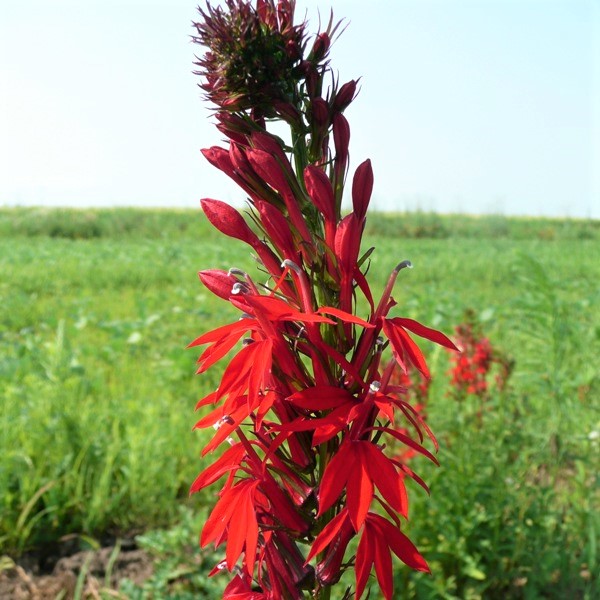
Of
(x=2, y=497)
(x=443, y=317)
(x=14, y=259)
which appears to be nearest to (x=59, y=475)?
(x=2, y=497)

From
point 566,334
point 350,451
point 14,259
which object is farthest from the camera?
point 14,259

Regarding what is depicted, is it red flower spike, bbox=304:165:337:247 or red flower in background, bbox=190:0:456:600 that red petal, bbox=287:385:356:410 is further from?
red flower spike, bbox=304:165:337:247

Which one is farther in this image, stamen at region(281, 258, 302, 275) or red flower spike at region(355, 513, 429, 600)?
stamen at region(281, 258, 302, 275)

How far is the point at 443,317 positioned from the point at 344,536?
7.26 metres

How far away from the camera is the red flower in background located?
0.99 metres

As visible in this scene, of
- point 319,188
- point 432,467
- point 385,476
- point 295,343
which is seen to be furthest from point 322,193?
point 432,467

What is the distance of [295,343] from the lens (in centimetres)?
110

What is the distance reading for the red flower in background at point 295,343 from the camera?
99cm

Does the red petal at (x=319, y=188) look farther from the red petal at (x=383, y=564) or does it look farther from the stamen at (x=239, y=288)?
the red petal at (x=383, y=564)

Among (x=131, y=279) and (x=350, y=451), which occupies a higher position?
(x=350, y=451)

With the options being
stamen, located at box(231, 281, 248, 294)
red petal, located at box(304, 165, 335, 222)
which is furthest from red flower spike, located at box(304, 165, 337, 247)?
stamen, located at box(231, 281, 248, 294)

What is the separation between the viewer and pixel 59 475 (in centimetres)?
335

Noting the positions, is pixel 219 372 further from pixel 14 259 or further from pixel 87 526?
pixel 14 259

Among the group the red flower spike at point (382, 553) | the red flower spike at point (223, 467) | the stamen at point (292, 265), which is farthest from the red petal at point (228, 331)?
the red flower spike at point (382, 553)
